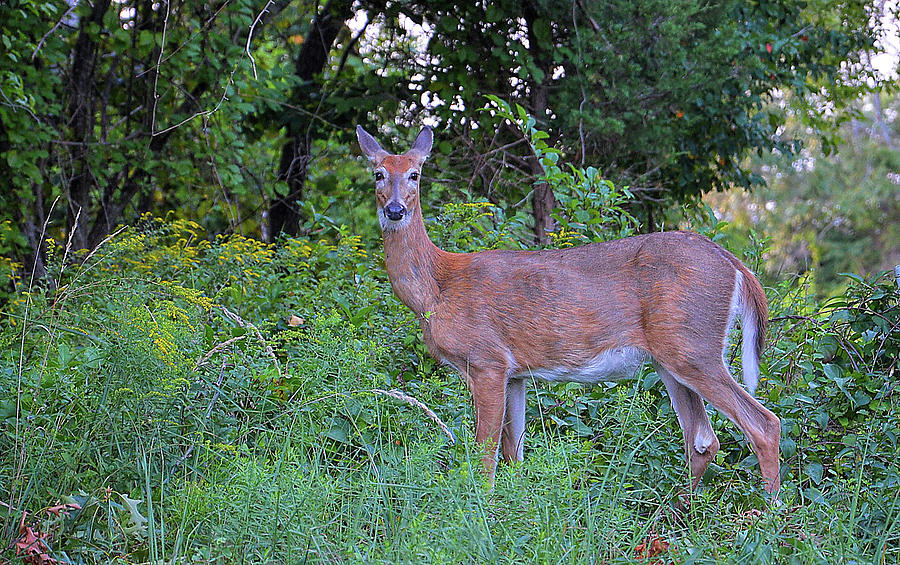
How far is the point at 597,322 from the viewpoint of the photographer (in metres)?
4.61

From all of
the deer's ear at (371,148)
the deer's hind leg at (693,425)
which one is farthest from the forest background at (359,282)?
the deer's ear at (371,148)

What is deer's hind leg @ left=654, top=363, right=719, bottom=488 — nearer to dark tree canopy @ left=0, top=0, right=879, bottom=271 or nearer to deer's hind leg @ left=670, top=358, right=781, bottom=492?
deer's hind leg @ left=670, top=358, right=781, bottom=492

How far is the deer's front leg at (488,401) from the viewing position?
14.9 ft

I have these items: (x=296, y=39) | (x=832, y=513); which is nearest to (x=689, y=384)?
(x=832, y=513)

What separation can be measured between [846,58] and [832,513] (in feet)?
23.9

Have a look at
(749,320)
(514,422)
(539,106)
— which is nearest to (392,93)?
(539,106)

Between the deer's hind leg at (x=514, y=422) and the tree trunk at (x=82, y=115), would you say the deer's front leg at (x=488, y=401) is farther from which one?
the tree trunk at (x=82, y=115)

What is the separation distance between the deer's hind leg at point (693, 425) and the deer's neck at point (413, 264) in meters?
1.13

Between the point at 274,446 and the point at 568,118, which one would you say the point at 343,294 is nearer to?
the point at 274,446

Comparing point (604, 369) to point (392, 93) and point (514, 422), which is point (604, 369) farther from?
point (392, 93)

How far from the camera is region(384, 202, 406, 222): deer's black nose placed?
4.82 m

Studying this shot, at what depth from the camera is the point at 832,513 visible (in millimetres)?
3619

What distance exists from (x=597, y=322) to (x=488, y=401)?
611 millimetres

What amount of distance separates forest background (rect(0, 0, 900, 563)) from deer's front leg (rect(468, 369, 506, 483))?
24cm
